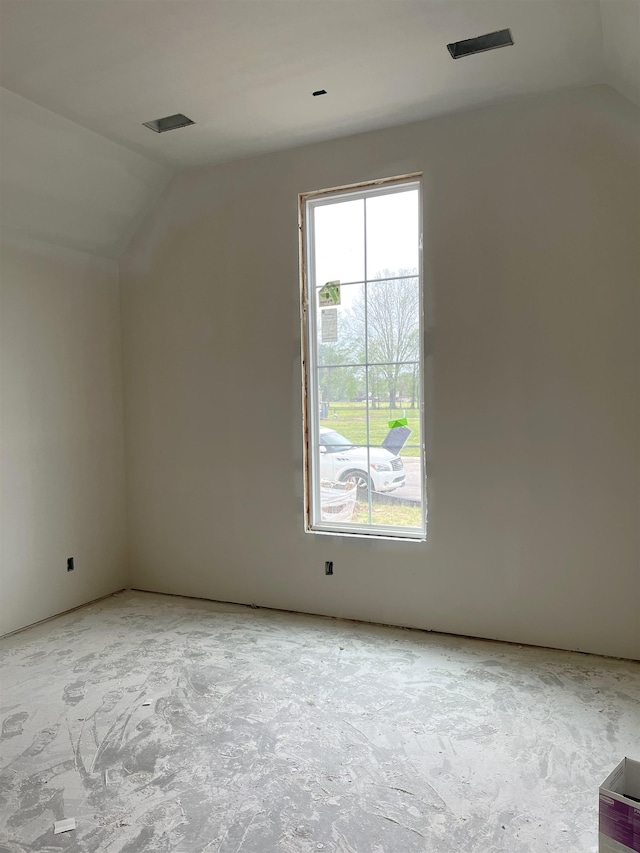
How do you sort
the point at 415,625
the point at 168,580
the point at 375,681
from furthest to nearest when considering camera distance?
the point at 168,580 → the point at 415,625 → the point at 375,681

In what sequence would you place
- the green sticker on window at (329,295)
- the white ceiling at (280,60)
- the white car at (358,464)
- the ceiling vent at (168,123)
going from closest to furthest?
the white ceiling at (280,60), the ceiling vent at (168,123), the white car at (358,464), the green sticker on window at (329,295)

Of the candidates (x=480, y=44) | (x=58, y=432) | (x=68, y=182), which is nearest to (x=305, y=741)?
(x=58, y=432)

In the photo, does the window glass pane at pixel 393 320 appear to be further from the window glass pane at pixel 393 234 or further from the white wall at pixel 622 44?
the white wall at pixel 622 44

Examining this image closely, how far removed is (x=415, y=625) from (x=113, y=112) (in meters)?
3.45

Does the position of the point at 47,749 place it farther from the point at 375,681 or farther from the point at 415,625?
the point at 415,625

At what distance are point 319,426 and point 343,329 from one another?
26.0 inches

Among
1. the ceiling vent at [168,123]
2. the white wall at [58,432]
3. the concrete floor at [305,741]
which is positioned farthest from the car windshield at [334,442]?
the ceiling vent at [168,123]

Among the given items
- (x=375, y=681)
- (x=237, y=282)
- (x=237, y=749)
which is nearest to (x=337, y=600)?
(x=375, y=681)

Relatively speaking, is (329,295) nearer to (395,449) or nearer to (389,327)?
(389,327)

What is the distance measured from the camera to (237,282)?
13.5ft

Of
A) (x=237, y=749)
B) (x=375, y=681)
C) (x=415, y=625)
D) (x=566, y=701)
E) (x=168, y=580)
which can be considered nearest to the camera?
(x=237, y=749)

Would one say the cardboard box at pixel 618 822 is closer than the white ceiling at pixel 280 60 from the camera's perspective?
Yes

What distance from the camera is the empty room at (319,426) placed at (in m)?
2.30

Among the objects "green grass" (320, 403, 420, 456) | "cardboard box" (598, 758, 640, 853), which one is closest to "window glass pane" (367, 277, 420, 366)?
"green grass" (320, 403, 420, 456)
